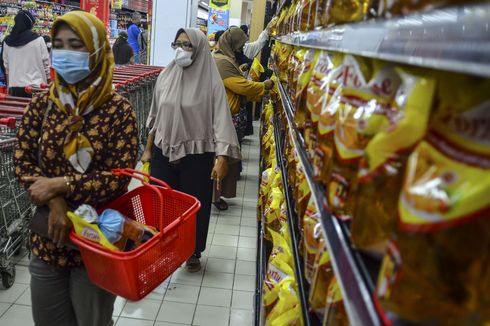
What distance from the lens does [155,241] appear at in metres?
1.57

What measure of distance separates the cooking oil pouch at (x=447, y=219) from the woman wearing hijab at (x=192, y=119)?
2401mm

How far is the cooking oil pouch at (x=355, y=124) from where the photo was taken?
2.37ft

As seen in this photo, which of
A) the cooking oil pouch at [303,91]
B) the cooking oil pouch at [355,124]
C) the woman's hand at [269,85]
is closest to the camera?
the cooking oil pouch at [355,124]

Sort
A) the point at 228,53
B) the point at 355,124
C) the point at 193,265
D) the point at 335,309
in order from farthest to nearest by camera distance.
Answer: the point at 228,53
the point at 193,265
the point at 335,309
the point at 355,124

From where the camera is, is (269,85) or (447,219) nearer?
(447,219)

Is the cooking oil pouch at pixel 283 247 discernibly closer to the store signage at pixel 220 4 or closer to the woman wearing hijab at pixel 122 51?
the woman wearing hijab at pixel 122 51

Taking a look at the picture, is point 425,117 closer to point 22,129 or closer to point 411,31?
point 411,31

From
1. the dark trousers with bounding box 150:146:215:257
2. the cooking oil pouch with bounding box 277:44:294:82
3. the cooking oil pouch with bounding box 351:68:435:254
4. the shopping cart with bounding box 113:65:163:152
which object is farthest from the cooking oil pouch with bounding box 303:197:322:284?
the shopping cart with bounding box 113:65:163:152

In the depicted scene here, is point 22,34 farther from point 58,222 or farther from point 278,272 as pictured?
point 278,272

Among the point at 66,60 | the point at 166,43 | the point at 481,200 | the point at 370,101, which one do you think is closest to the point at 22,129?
the point at 66,60

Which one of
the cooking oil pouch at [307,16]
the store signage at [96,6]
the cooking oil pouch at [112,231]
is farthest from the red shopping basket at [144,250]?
the store signage at [96,6]

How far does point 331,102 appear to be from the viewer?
1014 mm

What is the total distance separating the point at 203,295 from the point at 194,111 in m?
1.28

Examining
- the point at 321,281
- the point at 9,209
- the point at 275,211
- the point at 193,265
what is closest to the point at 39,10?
the point at 9,209
